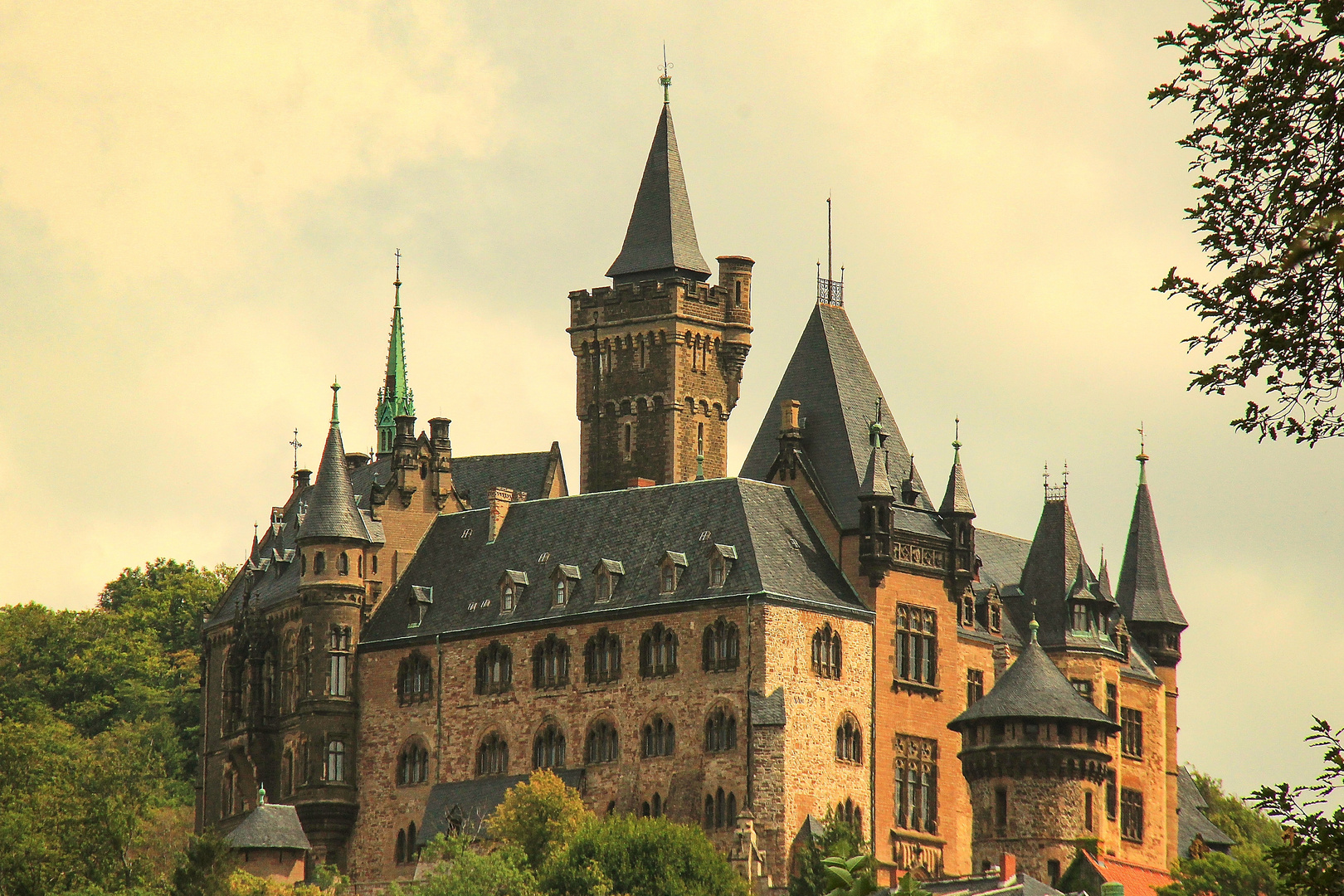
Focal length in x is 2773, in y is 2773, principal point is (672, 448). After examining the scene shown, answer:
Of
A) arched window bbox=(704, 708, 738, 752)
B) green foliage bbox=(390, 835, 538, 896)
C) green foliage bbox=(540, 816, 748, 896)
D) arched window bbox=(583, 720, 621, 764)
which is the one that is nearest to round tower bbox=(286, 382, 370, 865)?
arched window bbox=(583, 720, 621, 764)

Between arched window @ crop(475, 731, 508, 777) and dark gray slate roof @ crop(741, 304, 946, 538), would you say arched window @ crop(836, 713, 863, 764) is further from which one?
arched window @ crop(475, 731, 508, 777)

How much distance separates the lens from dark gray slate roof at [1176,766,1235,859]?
118 meters

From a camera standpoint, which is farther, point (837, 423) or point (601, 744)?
point (837, 423)

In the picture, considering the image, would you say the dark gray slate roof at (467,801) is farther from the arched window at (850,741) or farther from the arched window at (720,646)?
the arched window at (850,741)

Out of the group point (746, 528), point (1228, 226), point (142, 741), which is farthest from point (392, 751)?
point (1228, 226)

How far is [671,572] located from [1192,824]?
3143 cm

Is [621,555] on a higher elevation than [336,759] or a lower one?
higher

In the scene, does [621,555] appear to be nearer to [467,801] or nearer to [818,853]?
[467,801]

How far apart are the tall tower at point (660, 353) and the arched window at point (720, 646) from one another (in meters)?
17.5

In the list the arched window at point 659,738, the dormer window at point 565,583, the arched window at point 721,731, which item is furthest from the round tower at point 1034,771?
Answer: the dormer window at point 565,583

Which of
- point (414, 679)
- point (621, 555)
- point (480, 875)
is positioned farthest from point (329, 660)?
point (480, 875)

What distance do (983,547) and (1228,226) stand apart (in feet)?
284

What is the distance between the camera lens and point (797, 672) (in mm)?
98312

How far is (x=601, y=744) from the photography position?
102438 mm
